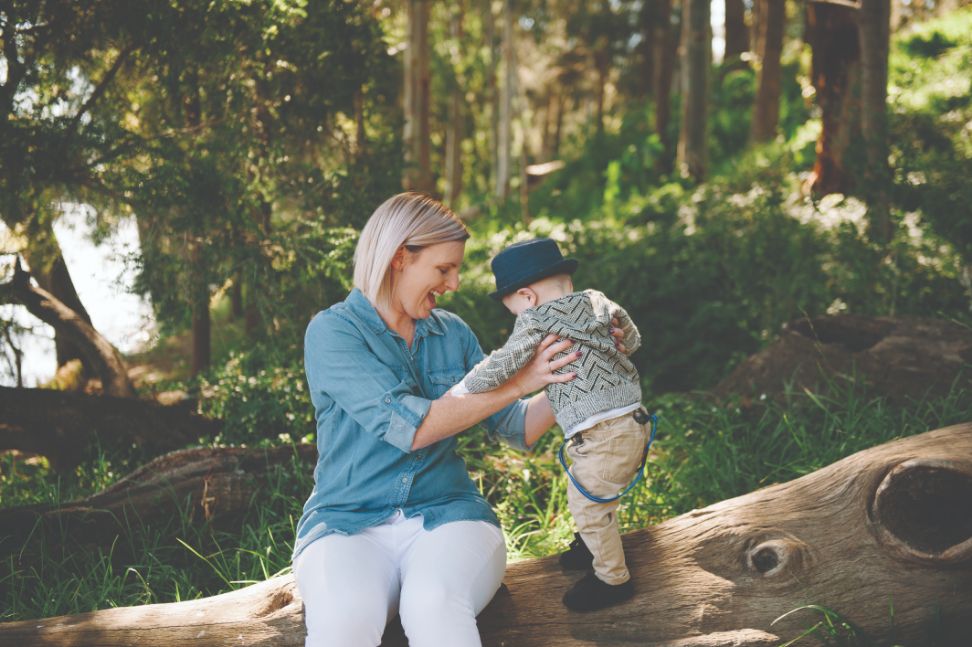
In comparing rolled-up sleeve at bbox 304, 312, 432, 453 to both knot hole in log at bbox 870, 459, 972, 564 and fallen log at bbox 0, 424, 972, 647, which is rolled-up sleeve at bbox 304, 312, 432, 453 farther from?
knot hole in log at bbox 870, 459, 972, 564

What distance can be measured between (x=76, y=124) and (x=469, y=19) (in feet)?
78.8

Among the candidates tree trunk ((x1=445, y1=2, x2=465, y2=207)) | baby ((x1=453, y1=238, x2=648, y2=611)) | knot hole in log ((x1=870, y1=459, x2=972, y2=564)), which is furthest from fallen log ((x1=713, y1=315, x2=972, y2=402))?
tree trunk ((x1=445, y1=2, x2=465, y2=207))

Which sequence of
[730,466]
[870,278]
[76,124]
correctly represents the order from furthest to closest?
[870,278]
[76,124]
[730,466]

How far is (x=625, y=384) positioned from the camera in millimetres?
2467

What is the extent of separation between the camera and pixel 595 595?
2.51 meters

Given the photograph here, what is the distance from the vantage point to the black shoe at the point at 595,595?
2.51 m

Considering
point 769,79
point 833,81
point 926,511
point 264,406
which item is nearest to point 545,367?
point 926,511

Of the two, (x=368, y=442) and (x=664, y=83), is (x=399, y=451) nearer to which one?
(x=368, y=442)

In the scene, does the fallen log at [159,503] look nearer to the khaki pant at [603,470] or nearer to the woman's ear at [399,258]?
the woman's ear at [399,258]

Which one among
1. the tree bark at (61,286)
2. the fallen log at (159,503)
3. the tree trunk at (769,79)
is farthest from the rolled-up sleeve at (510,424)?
the tree trunk at (769,79)

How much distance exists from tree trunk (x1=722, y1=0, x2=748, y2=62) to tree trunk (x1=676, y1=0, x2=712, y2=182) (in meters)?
7.32

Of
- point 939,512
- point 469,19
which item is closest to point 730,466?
point 939,512

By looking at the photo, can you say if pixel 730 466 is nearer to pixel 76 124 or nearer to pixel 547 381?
pixel 547 381

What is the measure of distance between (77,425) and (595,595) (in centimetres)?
368
